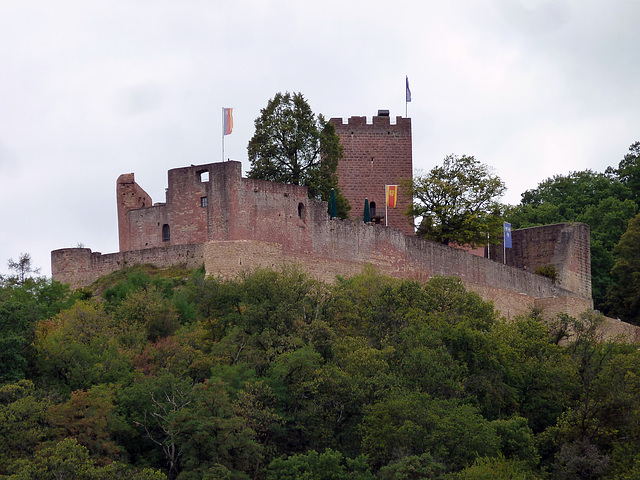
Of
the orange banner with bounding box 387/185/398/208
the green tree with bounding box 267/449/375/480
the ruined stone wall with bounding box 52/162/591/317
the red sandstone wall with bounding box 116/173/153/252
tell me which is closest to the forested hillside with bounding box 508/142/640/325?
the orange banner with bounding box 387/185/398/208

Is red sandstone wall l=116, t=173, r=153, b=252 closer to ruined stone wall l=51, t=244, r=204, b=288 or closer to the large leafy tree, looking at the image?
ruined stone wall l=51, t=244, r=204, b=288

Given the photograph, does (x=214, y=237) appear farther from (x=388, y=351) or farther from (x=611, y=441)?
(x=611, y=441)

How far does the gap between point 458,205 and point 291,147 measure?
8.36 metres

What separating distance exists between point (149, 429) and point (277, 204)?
11.7 metres

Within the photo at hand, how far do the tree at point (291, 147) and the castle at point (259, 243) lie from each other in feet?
12.6

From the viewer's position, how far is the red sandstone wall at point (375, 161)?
2418 inches

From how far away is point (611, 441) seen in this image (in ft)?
134

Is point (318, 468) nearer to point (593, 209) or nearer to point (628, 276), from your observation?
point (628, 276)

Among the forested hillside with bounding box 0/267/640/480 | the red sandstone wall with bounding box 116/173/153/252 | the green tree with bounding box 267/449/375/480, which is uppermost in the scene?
the red sandstone wall with bounding box 116/173/153/252

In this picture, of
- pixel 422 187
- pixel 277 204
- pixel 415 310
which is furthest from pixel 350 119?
pixel 415 310

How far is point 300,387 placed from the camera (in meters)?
40.5

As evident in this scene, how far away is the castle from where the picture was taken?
48062 millimetres

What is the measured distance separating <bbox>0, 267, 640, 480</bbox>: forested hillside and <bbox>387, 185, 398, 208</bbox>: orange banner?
42.5 feet

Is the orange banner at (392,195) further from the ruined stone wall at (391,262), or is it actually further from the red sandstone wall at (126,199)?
the red sandstone wall at (126,199)
